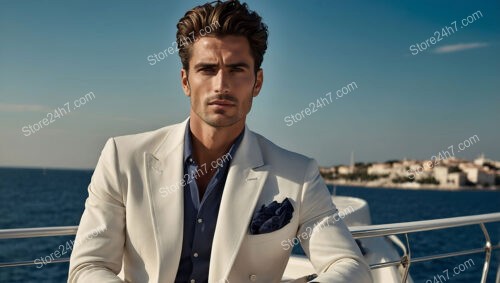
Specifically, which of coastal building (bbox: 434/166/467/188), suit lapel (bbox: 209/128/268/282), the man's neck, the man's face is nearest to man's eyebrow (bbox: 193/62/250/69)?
the man's face

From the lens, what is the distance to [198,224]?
2.05m

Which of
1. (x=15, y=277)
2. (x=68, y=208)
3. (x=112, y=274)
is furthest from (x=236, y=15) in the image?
(x=68, y=208)

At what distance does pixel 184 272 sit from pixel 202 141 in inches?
19.9

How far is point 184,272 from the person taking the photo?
6.70 ft

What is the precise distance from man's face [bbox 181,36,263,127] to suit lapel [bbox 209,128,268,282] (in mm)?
191

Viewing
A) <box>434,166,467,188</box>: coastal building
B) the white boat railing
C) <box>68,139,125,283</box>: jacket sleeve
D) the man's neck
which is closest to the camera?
<box>68,139,125,283</box>: jacket sleeve

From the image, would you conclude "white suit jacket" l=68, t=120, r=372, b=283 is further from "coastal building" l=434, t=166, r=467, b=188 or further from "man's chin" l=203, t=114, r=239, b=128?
"coastal building" l=434, t=166, r=467, b=188

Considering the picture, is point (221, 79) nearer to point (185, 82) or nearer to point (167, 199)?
point (185, 82)

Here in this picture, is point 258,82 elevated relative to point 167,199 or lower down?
elevated

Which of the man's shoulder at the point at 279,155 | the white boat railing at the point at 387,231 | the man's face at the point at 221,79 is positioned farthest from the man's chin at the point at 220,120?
the white boat railing at the point at 387,231

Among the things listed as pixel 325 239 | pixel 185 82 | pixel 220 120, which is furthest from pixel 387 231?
pixel 185 82

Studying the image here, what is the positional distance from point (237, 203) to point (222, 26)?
0.66 m

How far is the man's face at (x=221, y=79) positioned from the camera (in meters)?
1.98

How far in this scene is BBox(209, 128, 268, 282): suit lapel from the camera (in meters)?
1.98
